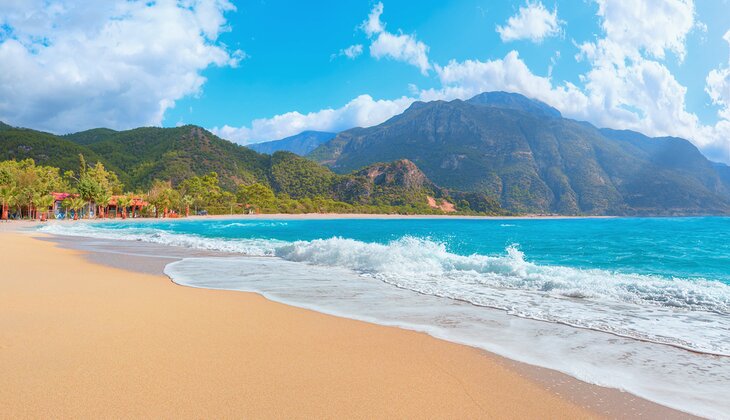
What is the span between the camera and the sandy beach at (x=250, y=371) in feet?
10.8

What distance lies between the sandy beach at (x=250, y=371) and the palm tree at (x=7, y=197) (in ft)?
223

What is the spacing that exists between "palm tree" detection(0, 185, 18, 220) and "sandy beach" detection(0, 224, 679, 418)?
67846 millimetres

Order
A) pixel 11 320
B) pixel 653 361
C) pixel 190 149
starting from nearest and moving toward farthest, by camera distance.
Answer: pixel 653 361, pixel 11 320, pixel 190 149

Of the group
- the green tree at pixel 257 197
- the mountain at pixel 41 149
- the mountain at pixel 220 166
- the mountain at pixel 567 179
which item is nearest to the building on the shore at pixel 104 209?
the mountain at pixel 220 166

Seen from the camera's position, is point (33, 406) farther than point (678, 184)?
No

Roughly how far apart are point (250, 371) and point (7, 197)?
73.8 m

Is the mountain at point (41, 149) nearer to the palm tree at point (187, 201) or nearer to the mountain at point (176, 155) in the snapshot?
the mountain at point (176, 155)

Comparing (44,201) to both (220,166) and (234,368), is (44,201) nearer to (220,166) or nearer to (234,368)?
(220,166)

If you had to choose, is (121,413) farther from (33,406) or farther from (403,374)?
(403,374)

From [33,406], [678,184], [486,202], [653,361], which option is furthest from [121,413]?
[678,184]

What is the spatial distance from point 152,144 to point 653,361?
14621 cm

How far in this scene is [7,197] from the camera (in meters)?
57.3

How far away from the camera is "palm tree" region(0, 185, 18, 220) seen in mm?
56625

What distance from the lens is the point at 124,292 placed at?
8.19 metres
